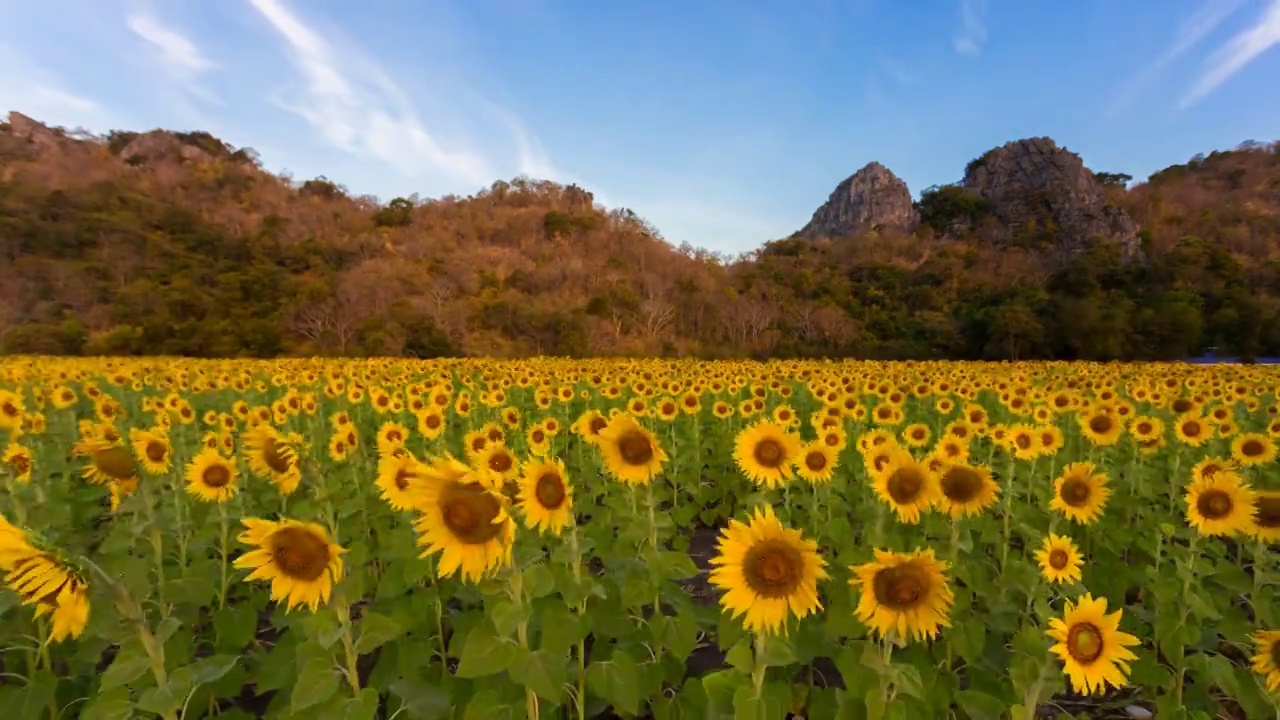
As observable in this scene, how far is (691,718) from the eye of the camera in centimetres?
288

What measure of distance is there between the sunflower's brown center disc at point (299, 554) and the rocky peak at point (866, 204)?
123 metres

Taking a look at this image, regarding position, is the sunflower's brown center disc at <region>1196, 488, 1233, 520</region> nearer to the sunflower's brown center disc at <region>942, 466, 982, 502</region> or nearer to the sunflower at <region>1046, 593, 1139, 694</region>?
the sunflower's brown center disc at <region>942, 466, 982, 502</region>

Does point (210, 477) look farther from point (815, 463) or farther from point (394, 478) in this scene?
point (815, 463)

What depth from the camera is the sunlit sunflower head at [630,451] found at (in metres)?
3.86

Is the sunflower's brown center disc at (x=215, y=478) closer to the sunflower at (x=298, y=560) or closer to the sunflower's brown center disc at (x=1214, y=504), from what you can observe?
the sunflower at (x=298, y=560)

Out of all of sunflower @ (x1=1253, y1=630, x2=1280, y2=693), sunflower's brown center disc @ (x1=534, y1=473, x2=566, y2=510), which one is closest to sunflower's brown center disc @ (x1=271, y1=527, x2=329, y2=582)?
sunflower's brown center disc @ (x1=534, y1=473, x2=566, y2=510)

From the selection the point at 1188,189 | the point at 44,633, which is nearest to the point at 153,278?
the point at 44,633

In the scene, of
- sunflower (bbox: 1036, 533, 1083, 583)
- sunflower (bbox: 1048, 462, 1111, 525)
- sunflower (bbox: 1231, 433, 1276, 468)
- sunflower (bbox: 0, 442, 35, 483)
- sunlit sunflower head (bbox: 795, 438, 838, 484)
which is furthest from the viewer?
sunflower (bbox: 1231, 433, 1276, 468)

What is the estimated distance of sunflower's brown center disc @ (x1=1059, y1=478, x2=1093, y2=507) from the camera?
4.14m

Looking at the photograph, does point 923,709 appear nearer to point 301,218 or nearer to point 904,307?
point 904,307

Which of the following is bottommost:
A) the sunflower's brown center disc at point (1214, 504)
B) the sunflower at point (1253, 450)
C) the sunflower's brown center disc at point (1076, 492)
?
the sunflower's brown center disc at point (1076, 492)

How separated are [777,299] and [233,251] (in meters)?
59.4

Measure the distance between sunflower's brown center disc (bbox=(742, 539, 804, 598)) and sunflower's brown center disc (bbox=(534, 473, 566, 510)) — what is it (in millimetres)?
1032

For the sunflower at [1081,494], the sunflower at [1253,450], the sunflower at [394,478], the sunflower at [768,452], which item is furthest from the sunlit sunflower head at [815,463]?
the sunflower at [1253,450]
